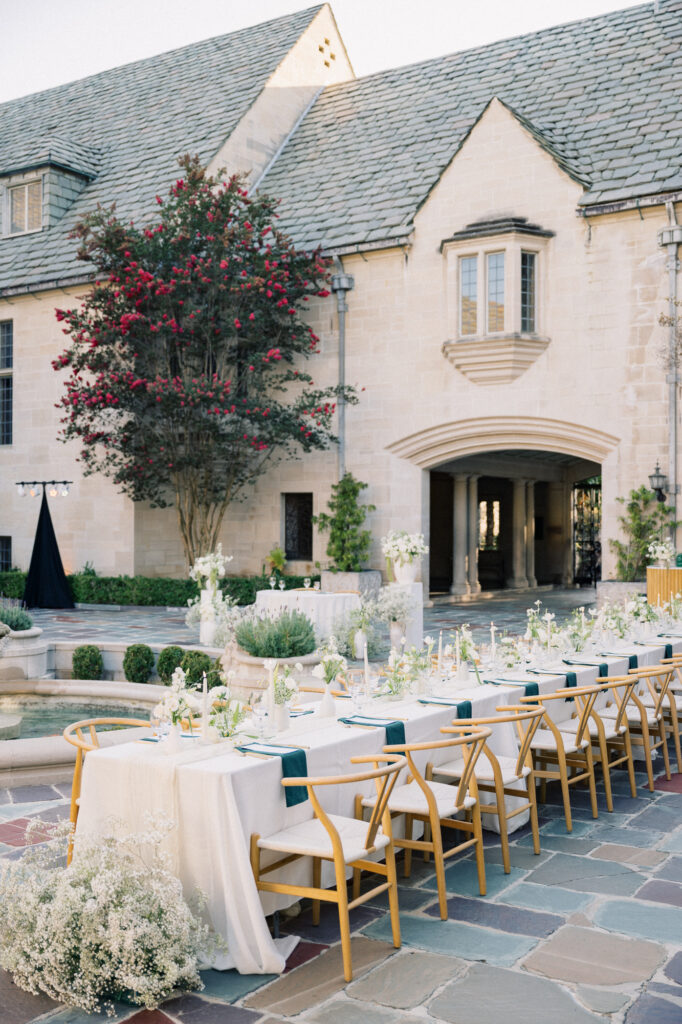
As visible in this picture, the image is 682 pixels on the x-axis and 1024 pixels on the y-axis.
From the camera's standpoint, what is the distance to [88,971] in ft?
12.9

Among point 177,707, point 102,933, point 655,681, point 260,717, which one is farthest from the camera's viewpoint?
point 655,681

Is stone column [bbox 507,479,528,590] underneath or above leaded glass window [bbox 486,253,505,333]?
underneath

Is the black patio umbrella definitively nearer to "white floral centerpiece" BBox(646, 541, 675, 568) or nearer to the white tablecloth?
the white tablecloth

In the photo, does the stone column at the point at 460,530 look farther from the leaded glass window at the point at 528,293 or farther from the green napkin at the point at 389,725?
the green napkin at the point at 389,725

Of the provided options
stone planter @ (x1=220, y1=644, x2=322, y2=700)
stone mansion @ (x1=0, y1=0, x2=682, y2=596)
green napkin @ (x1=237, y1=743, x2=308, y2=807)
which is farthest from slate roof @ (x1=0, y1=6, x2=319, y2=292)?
green napkin @ (x1=237, y1=743, x2=308, y2=807)

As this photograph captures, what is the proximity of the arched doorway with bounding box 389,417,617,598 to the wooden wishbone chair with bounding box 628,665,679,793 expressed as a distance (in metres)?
9.83

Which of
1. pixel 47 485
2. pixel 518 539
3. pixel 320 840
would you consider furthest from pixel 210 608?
pixel 518 539

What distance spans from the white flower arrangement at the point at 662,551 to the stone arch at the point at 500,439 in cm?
203

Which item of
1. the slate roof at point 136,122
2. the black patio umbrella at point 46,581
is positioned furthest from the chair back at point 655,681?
the slate roof at point 136,122

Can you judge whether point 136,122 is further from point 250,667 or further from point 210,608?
point 250,667

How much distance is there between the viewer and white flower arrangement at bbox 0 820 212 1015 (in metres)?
3.94

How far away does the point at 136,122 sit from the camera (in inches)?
960

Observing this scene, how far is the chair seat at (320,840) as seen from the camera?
4387mm

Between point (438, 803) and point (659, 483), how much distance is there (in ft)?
38.6
